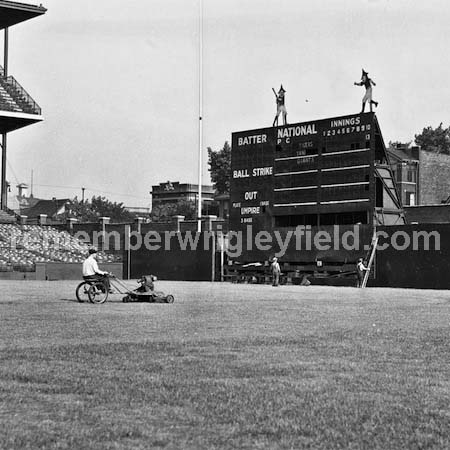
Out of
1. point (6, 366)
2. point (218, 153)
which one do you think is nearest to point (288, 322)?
point (6, 366)

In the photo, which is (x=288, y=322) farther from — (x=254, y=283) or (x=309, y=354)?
(x=254, y=283)

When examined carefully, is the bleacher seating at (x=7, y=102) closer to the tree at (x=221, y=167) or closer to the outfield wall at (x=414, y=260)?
the outfield wall at (x=414, y=260)

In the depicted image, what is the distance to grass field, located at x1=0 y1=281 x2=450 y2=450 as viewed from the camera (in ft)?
23.3

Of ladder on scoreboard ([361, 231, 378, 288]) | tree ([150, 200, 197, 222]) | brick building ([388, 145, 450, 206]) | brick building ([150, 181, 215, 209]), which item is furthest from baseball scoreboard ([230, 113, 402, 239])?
brick building ([150, 181, 215, 209])

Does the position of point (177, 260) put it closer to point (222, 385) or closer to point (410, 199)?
point (410, 199)

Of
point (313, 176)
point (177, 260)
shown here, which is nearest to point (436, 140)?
point (177, 260)

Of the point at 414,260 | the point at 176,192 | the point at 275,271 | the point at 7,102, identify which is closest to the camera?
the point at 414,260

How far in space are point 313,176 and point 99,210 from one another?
7919 cm

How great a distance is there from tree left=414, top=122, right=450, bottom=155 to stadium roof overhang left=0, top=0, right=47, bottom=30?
62483 mm

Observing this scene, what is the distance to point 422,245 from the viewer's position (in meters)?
41.2

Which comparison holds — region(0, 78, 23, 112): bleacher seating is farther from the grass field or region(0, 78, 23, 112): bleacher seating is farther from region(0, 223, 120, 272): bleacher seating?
the grass field

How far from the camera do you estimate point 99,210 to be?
392ft

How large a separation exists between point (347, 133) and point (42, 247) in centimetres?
2456

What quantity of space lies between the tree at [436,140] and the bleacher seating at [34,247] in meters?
56.2
